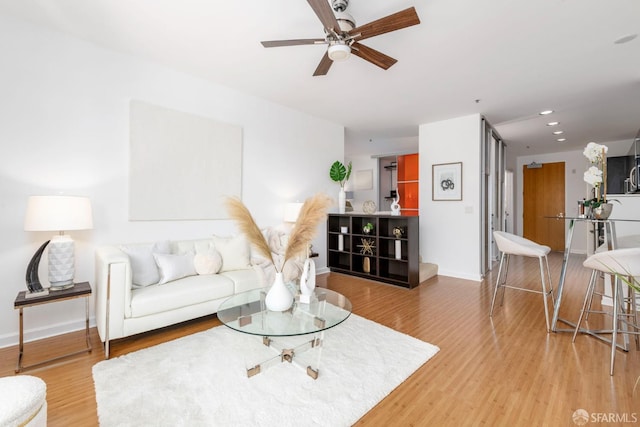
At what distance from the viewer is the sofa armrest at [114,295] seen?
7.22 feet

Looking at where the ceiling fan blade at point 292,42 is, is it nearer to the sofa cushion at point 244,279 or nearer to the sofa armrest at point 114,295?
the sofa armrest at point 114,295

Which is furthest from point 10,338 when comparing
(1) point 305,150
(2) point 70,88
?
(1) point 305,150

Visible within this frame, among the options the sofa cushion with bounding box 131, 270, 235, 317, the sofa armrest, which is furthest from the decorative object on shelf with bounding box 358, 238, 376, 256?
the sofa armrest

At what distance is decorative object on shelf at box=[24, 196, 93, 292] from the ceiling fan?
78.9 inches

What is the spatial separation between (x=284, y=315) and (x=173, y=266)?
1.41 metres

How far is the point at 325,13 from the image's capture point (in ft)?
5.86

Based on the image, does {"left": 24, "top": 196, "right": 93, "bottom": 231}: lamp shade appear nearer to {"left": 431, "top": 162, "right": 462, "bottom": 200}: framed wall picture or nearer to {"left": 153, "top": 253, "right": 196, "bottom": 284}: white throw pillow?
{"left": 153, "top": 253, "right": 196, "bottom": 284}: white throw pillow

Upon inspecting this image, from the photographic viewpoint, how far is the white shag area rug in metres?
1.57

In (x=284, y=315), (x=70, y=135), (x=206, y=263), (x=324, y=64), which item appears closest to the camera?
(x=284, y=315)

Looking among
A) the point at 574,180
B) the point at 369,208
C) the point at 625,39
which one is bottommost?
the point at 369,208

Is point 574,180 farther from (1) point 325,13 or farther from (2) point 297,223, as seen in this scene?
(2) point 297,223

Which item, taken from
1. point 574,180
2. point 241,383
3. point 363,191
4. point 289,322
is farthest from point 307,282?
point 574,180

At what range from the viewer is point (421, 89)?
3.60 meters

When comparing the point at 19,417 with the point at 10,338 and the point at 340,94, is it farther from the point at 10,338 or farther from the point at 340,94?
the point at 340,94
